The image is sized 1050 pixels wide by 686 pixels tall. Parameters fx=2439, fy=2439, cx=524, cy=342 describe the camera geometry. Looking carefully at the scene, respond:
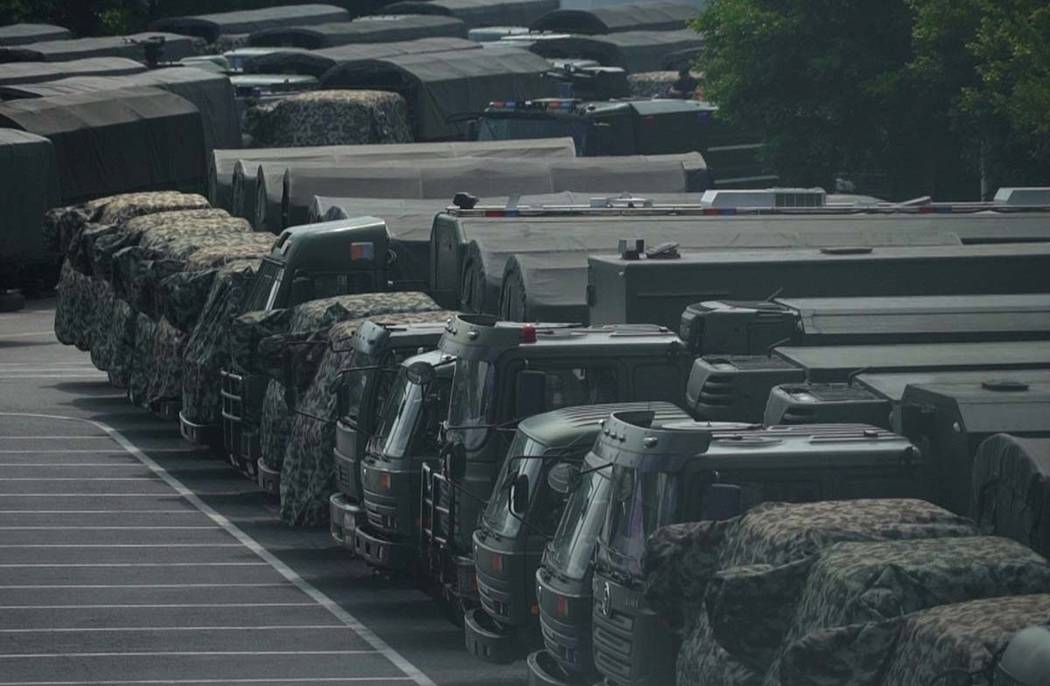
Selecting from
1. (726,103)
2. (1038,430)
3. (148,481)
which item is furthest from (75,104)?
(1038,430)

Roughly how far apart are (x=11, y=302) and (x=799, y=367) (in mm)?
29679

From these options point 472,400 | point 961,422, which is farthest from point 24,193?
point 961,422

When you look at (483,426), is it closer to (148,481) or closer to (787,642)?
(787,642)

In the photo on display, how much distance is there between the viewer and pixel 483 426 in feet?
57.8

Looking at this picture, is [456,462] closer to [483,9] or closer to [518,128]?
[518,128]

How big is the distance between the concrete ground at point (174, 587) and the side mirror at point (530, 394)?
196cm

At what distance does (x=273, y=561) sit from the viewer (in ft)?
74.5

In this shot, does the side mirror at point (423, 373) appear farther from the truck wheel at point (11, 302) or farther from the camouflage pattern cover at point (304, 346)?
the truck wheel at point (11, 302)

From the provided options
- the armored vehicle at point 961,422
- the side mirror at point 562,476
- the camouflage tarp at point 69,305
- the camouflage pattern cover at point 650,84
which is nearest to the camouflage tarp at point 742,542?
the armored vehicle at point 961,422

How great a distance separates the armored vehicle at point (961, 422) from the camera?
1459 centimetres

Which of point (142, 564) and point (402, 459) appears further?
point (142, 564)

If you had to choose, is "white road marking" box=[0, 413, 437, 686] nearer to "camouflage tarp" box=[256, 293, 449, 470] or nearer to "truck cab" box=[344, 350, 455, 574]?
"truck cab" box=[344, 350, 455, 574]

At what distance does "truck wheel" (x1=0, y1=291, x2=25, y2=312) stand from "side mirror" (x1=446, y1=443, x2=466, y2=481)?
2828 cm

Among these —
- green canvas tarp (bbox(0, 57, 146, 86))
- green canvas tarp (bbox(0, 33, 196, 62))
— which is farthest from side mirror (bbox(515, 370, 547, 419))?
green canvas tarp (bbox(0, 33, 196, 62))
